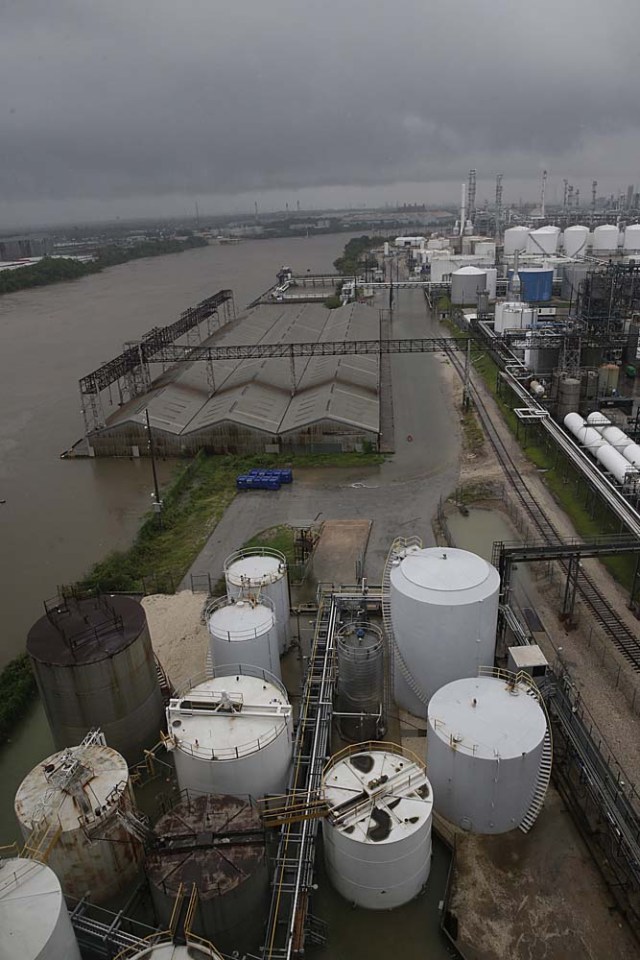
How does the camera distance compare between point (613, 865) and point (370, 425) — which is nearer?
point (613, 865)

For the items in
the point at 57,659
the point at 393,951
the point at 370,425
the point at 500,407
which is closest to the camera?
the point at 393,951

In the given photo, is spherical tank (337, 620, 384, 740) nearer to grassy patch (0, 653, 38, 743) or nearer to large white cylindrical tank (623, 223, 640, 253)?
grassy patch (0, 653, 38, 743)

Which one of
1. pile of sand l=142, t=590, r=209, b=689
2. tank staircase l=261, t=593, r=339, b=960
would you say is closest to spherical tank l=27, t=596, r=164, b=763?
pile of sand l=142, t=590, r=209, b=689

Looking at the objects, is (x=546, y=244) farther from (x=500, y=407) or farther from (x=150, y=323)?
(x=500, y=407)

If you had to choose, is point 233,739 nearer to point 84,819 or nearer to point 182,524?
point 84,819

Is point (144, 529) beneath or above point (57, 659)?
beneath

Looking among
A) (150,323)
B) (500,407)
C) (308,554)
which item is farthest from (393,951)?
(150,323)

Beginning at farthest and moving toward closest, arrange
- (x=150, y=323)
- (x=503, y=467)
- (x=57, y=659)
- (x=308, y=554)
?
1. (x=150, y=323)
2. (x=503, y=467)
3. (x=308, y=554)
4. (x=57, y=659)

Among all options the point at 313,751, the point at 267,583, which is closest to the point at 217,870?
the point at 313,751
